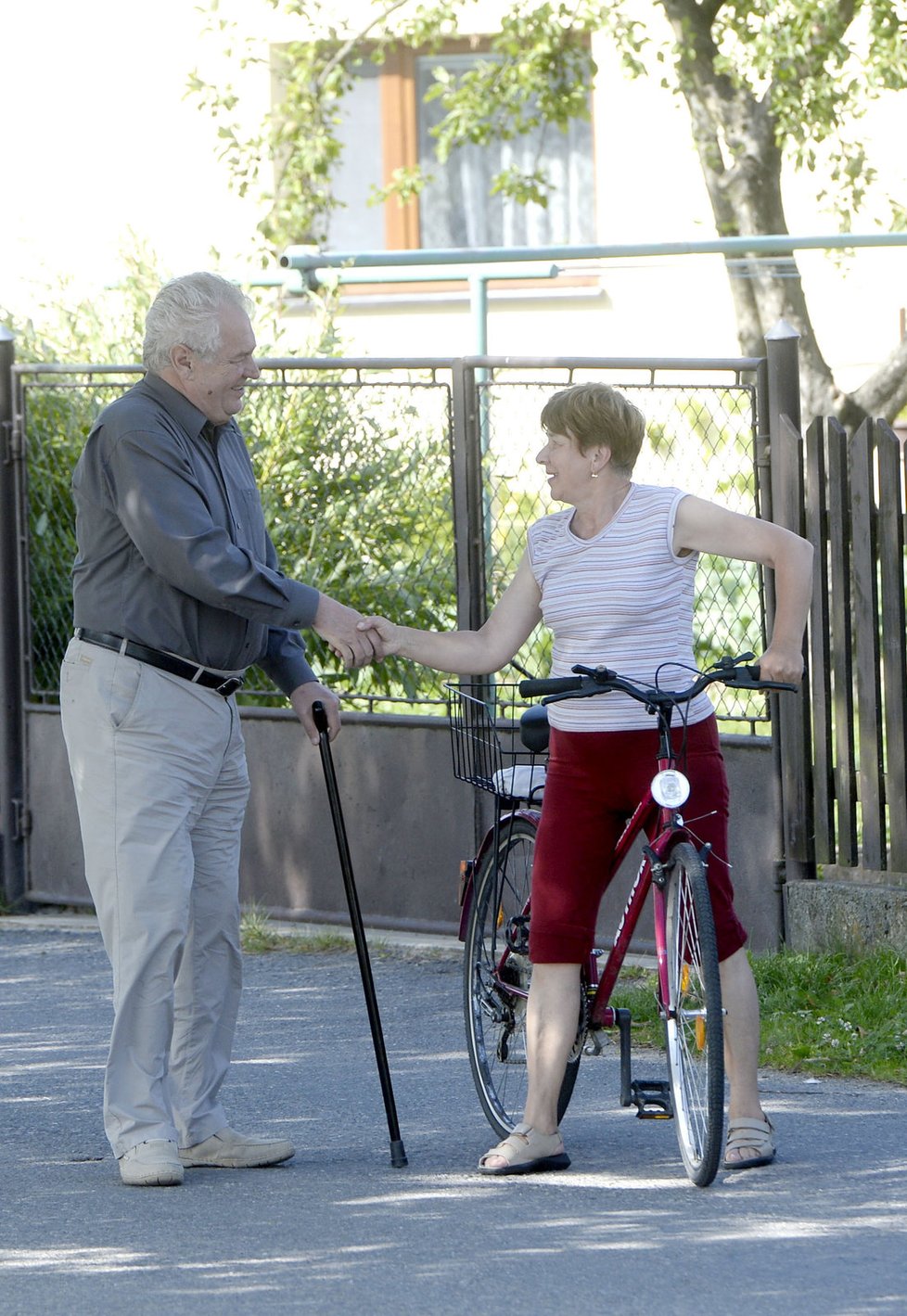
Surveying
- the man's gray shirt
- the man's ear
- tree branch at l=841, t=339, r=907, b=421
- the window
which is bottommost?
the man's gray shirt

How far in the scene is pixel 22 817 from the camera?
8.80 meters

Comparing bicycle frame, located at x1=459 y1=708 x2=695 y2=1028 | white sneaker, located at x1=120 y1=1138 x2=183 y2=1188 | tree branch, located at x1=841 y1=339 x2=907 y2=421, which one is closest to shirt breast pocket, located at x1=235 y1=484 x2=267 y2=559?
bicycle frame, located at x1=459 y1=708 x2=695 y2=1028

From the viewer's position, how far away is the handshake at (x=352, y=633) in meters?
5.12

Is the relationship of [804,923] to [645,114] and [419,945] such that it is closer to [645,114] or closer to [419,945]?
[419,945]

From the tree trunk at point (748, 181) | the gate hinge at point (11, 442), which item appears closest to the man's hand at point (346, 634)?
the gate hinge at point (11, 442)

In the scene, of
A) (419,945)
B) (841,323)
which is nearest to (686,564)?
(419,945)

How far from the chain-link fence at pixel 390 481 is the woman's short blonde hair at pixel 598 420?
231 cm

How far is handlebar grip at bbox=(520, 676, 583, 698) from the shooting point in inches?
187

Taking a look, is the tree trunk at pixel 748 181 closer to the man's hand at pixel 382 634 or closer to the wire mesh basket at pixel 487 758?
the wire mesh basket at pixel 487 758

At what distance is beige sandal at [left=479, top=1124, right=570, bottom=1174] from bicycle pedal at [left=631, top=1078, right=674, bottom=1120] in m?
0.23

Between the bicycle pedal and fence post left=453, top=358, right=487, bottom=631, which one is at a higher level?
fence post left=453, top=358, right=487, bottom=631

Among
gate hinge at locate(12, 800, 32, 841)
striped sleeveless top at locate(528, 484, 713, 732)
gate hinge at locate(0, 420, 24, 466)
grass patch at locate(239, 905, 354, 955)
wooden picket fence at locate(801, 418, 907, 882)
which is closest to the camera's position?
striped sleeveless top at locate(528, 484, 713, 732)

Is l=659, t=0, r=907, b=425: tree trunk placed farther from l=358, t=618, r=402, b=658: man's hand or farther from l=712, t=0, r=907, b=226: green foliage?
l=358, t=618, r=402, b=658: man's hand

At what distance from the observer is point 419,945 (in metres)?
7.88
